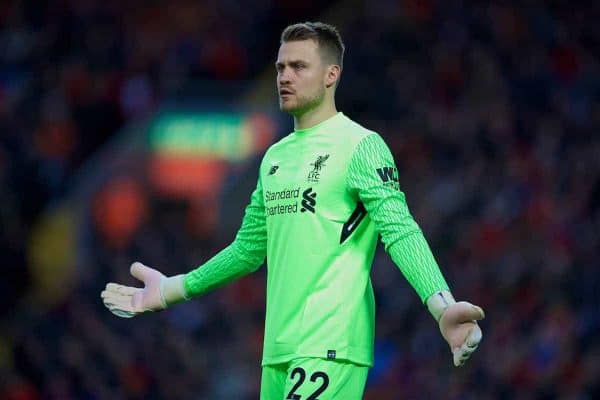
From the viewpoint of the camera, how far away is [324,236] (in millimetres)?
5387

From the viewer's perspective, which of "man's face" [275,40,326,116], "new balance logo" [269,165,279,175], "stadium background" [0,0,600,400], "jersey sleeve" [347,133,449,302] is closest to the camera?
"jersey sleeve" [347,133,449,302]

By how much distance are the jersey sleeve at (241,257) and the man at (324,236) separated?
0.16 m

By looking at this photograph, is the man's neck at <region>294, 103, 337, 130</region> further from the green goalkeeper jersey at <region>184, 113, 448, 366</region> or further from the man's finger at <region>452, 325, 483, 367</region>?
the man's finger at <region>452, 325, 483, 367</region>

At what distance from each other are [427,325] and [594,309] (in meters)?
1.63

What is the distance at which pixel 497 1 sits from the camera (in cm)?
1552

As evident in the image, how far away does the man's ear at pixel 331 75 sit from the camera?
5.62 meters

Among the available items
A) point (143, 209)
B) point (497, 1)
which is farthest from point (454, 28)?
point (143, 209)

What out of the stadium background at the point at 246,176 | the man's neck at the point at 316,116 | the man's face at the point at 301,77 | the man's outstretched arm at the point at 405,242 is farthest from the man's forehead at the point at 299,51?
the stadium background at the point at 246,176

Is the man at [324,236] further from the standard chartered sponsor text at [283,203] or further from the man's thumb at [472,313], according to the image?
the man's thumb at [472,313]

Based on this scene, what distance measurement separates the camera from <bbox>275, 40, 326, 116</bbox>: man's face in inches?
218

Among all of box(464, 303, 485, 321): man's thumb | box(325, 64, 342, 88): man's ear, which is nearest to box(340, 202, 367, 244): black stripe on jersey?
box(325, 64, 342, 88): man's ear

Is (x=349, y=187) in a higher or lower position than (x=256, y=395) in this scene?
Answer: higher

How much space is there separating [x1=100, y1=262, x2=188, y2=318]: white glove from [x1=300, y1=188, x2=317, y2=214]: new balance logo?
34.1 inches

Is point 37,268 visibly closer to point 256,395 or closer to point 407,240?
point 256,395
